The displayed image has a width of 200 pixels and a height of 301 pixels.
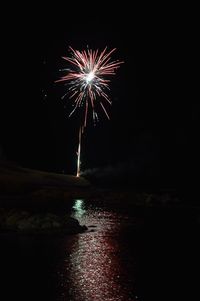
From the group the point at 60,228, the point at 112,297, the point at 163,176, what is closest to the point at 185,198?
the point at 163,176

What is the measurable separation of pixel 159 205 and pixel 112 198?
9583mm

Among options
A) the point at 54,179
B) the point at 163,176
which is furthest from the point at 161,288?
the point at 163,176

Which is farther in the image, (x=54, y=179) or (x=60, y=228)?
(x=54, y=179)

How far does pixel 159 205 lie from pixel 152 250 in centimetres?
4431

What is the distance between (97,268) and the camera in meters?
26.9

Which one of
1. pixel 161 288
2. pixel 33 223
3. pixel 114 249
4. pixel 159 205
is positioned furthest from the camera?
pixel 159 205

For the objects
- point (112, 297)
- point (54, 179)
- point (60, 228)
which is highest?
point (54, 179)

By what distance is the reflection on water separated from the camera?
863 inches

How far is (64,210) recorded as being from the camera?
58750mm

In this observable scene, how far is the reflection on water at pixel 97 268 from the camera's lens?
21.9 meters

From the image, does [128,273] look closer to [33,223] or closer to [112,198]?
[33,223]

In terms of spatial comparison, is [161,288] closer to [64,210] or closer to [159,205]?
[64,210]

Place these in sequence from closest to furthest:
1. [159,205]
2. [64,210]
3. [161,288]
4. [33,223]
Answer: [161,288]
[33,223]
[64,210]
[159,205]

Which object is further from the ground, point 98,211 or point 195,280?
point 98,211
